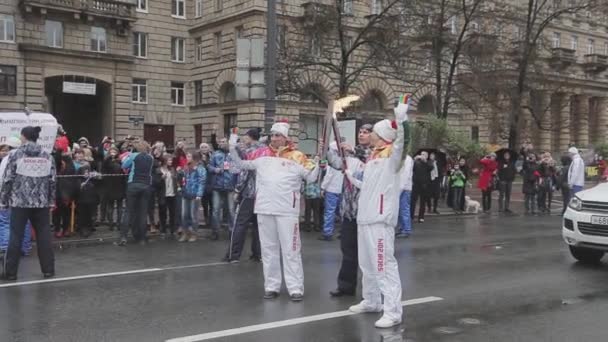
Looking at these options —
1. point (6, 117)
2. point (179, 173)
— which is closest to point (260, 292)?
point (179, 173)

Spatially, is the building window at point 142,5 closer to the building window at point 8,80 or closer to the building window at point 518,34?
the building window at point 8,80

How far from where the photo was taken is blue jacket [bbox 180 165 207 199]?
13.2 metres

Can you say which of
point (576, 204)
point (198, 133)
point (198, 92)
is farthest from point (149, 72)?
point (576, 204)

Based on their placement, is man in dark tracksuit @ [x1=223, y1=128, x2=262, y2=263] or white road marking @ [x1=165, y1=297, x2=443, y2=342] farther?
man in dark tracksuit @ [x1=223, y1=128, x2=262, y2=263]

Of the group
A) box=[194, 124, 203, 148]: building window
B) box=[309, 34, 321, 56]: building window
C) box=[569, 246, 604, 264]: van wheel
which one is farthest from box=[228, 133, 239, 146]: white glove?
box=[194, 124, 203, 148]: building window

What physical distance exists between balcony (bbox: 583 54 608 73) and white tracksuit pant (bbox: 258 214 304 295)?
6007 cm

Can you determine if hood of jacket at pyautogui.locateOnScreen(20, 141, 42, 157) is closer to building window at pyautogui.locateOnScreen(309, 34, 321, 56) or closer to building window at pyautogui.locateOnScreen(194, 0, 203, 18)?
building window at pyautogui.locateOnScreen(309, 34, 321, 56)

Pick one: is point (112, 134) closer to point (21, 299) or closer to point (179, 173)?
point (179, 173)

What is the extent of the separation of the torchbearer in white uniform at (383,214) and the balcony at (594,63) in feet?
198

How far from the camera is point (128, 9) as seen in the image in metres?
43.6

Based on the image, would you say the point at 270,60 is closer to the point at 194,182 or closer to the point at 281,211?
the point at 194,182

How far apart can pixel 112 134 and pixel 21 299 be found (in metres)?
38.1

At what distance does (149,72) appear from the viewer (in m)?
46.3

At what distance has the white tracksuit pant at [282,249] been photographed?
24.9ft
